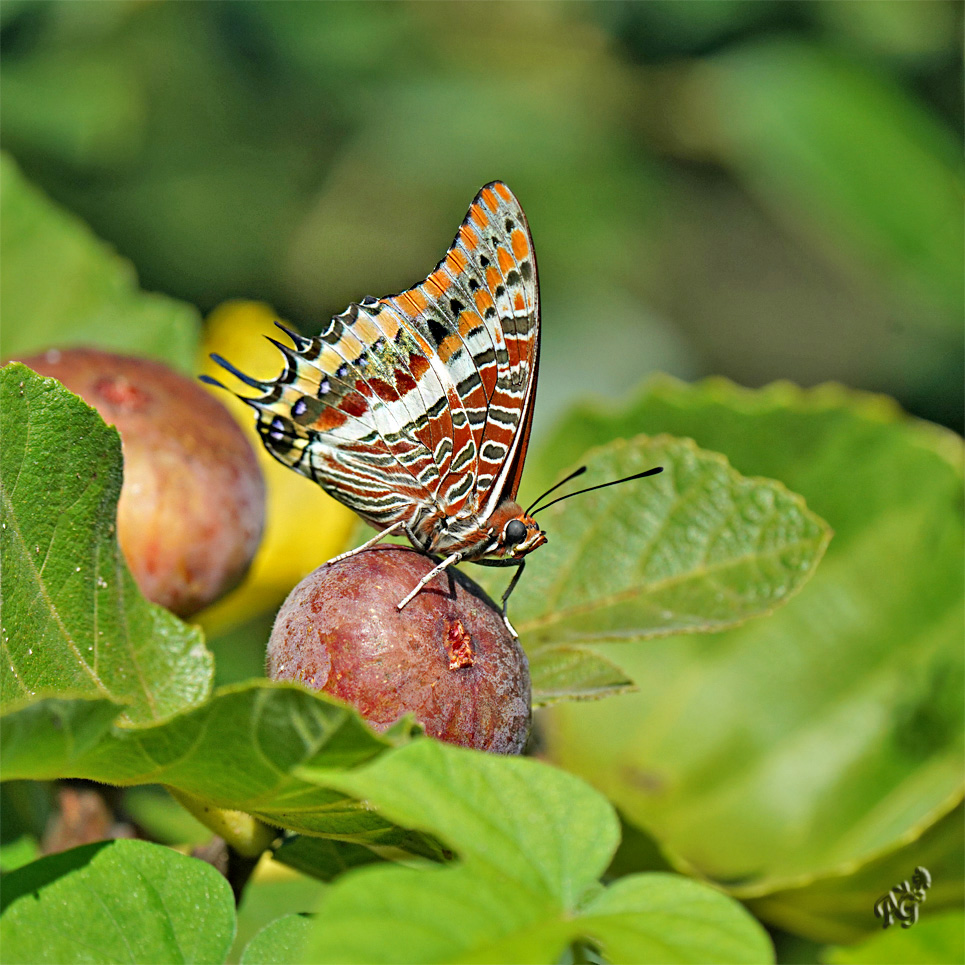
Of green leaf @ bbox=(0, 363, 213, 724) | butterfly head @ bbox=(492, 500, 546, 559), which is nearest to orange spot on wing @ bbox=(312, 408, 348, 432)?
butterfly head @ bbox=(492, 500, 546, 559)

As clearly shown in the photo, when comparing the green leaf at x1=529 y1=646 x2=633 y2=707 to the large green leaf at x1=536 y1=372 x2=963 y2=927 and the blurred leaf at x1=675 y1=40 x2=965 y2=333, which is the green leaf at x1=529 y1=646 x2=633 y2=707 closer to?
the large green leaf at x1=536 y1=372 x2=963 y2=927

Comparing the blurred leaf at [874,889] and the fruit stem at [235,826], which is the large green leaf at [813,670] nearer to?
the blurred leaf at [874,889]

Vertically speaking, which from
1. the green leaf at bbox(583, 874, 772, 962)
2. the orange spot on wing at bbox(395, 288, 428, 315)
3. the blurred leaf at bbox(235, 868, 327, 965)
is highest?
the orange spot on wing at bbox(395, 288, 428, 315)

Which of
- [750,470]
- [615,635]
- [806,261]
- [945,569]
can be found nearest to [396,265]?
[806,261]

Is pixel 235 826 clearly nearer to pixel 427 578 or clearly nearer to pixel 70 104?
pixel 427 578

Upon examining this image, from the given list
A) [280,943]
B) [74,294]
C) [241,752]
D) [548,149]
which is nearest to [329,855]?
[280,943]

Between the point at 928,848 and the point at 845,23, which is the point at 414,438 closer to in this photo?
the point at 928,848
